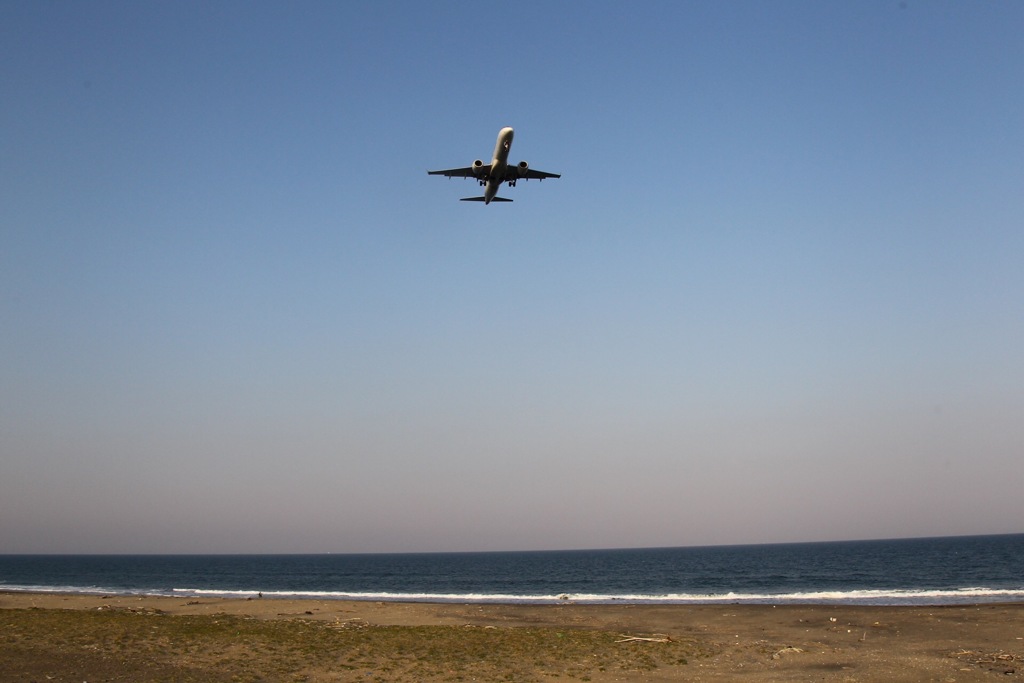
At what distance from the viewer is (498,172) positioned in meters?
34.7

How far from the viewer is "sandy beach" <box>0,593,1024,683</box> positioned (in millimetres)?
19656

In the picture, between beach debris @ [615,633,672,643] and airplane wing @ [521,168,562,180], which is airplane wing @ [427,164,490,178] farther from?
beach debris @ [615,633,672,643]

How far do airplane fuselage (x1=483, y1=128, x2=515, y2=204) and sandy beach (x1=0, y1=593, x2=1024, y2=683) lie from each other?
19850 millimetres

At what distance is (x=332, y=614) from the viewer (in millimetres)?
35344

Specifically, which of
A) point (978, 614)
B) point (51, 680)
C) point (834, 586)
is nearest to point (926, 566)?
point (834, 586)

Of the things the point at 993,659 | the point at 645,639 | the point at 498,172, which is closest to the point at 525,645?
the point at 645,639

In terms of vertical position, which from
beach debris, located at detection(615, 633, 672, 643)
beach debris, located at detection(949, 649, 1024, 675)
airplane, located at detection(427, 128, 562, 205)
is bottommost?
beach debris, located at detection(615, 633, 672, 643)

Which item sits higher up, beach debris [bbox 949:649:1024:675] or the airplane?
the airplane

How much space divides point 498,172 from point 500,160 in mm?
583

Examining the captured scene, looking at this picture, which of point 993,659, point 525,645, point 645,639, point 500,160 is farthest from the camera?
point 500,160

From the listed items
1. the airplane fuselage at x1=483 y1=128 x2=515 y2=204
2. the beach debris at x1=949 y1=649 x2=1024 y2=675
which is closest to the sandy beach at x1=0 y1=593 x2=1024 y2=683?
the beach debris at x1=949 y1=649 x2=1024 y2=675

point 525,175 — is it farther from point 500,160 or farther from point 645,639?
point 645,639

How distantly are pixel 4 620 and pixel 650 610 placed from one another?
2858 cm

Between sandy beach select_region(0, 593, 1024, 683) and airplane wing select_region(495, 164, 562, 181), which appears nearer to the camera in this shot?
sandy beach select_region(0, 593, 1024, 683)
